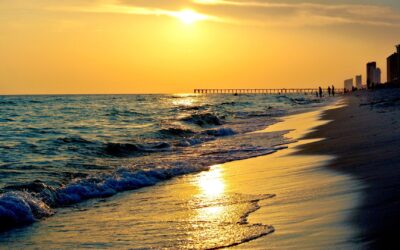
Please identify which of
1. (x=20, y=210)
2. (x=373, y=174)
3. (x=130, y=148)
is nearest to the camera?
(x=20, y=210)

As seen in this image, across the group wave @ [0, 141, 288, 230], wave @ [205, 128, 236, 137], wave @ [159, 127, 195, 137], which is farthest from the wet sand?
wave @ [159, 127, 195, 137]

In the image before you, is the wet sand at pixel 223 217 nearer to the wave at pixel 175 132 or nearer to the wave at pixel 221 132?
the wave at pixel 221 132

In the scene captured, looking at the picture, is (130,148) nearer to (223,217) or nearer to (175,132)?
(175,132)

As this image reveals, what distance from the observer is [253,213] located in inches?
290

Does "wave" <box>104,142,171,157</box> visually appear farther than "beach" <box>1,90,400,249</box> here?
Yes

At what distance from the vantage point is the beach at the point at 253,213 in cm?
582

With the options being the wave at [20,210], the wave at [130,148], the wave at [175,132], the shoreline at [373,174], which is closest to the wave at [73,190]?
the wave at [20,210]

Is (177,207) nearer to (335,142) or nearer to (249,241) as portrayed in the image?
(249,241)

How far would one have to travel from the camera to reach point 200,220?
7328mm

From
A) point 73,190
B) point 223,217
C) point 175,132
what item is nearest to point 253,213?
point 223,217

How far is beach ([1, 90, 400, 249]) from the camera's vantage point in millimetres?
5820

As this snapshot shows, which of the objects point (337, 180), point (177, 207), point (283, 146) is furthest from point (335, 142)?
point (177, 207)

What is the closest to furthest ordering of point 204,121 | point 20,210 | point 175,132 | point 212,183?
point 20,210, point 212,183, point 175,132, point 204,121

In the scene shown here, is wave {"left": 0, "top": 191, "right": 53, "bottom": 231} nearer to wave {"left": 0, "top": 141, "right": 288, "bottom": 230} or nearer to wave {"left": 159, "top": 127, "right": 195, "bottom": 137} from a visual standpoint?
wave {"left": 0, "top": 141, "right": 288, "bottom": 230}
